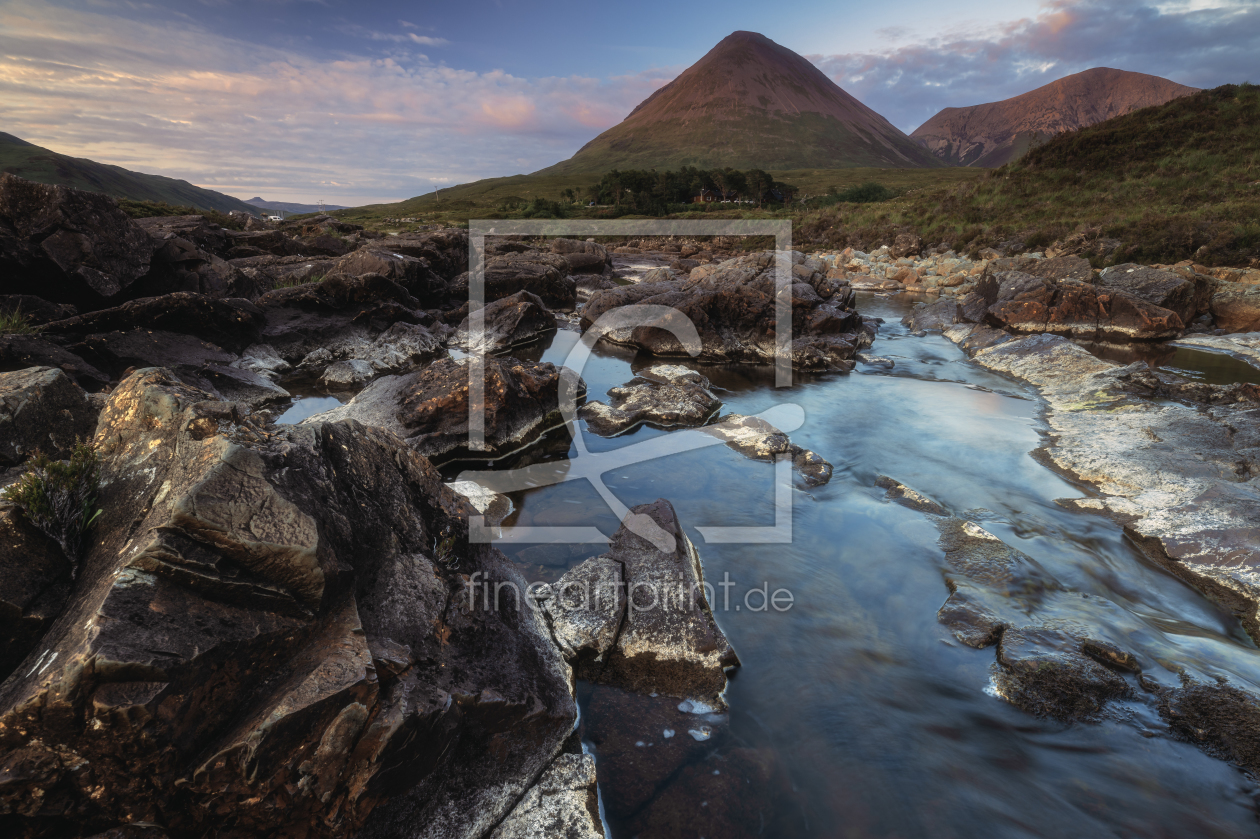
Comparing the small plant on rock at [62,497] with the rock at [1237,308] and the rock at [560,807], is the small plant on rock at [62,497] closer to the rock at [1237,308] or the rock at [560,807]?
the rock at [560,807]

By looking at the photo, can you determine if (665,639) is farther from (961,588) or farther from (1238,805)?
(1238,805)

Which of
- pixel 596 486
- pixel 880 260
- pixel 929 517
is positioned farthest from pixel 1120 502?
pixel 880 260

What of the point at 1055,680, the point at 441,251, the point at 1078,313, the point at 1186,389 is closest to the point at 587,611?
the point at 1055,680

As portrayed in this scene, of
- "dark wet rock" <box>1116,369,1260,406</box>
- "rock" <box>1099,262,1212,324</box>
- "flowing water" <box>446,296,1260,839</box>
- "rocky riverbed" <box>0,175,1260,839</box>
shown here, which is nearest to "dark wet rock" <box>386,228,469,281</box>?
"rocky riverbed" <box>0,175,1260,839</box>

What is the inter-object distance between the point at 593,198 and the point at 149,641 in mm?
108827

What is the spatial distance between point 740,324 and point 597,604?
16.7m

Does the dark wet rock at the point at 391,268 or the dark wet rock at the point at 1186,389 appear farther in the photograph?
the dark wet rock at the point at 391,268

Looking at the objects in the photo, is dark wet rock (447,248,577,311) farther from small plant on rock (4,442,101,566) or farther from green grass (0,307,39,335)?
small plant on rock (4,442,101,566)

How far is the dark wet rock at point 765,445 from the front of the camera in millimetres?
11188

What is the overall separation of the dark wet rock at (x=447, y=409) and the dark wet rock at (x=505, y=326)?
8584 millimetres

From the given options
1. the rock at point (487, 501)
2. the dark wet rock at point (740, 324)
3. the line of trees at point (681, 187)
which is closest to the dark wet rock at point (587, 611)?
the rock at point (487, 501)

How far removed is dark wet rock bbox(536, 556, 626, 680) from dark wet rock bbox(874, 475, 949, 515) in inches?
235

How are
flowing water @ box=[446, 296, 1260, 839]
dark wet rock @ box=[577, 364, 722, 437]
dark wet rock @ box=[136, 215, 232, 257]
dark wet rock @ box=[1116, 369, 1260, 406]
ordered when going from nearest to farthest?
flowing water @ box=[446, 296, 1260, 839] < dark wet rock @ box=[1116, 369, 1260, 406] < dark wet rock @ box=[577, 364, 722, 437] < dark wet rock @ box=[136, 215, 232, 257]

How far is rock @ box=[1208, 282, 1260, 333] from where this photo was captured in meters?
20.8
